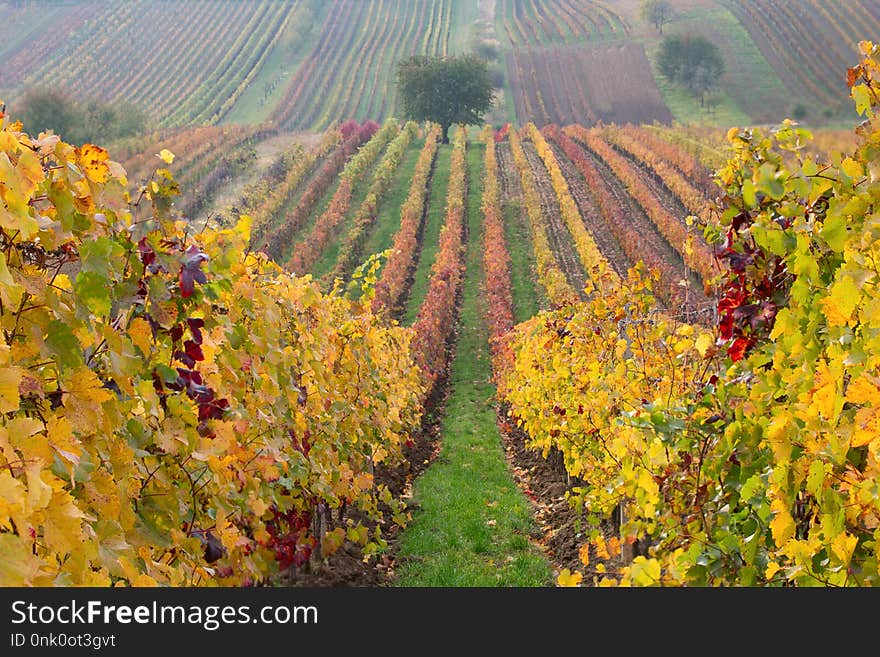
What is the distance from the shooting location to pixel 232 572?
4422 mm

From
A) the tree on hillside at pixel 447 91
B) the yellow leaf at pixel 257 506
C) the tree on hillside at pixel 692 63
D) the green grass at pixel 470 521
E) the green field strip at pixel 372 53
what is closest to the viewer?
the yellow leaf at pixel 257 506

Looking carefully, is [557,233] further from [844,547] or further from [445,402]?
[844,547]

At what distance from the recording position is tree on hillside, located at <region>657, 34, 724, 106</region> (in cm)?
4072

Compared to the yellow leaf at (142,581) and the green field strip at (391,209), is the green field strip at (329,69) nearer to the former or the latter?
the green field strip at (391,209)

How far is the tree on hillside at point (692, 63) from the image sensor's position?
40725 millimetres

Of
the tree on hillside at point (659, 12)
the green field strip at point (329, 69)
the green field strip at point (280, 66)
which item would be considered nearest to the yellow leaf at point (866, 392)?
the tree on hillside at point (659, 12)

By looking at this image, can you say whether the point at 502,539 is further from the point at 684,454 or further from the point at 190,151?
the point at 190,151

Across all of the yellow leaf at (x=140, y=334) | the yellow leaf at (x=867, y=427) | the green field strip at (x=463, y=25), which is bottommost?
the green field strip at (x=463, y=25)

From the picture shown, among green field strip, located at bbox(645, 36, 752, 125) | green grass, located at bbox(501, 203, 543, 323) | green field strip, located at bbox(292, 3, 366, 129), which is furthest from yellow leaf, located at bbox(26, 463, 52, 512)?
green field strip, located at bbox(292, 3, 366, 129)

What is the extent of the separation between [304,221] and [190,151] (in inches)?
623

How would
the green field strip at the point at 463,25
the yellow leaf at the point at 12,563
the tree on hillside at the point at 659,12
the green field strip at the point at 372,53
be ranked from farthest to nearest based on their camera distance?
the green field strip at the point at 463,25
the green field strip at the point at 372,53
the tree on hillside at the point at 659,12
the yellow leaf at the point at 12,563

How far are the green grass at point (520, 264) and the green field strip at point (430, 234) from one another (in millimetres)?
2787

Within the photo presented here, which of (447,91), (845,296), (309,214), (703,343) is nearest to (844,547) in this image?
(845,296)

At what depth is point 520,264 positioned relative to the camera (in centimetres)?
3133
